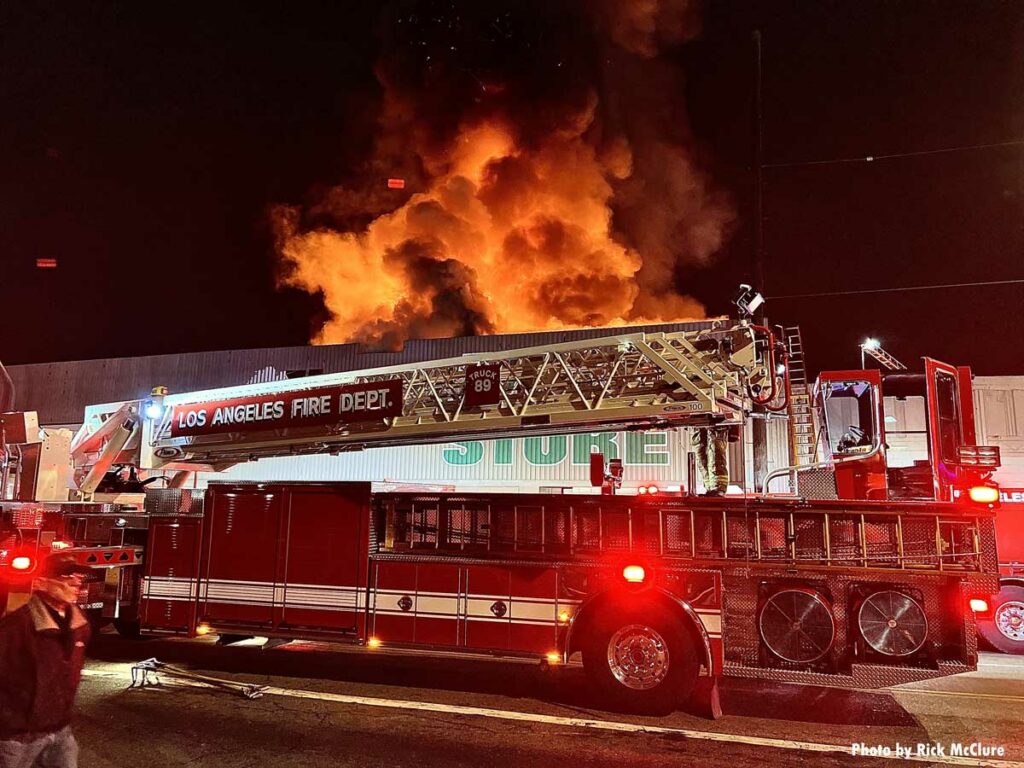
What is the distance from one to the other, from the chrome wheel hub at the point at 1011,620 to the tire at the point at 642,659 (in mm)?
7064

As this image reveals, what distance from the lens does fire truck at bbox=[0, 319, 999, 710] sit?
7.12 m

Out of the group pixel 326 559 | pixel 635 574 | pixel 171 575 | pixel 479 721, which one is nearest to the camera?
pixel 479 721

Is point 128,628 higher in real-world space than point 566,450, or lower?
lower

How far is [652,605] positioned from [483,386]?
295cm

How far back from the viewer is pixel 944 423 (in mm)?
8867

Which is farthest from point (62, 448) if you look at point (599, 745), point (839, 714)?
point (839, 714)

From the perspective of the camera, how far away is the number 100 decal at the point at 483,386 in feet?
26.9

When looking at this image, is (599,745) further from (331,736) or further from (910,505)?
(910,505)

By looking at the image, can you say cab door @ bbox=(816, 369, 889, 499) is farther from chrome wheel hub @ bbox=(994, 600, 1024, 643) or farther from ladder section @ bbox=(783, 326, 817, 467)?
chrome wheel hub @ bbox=(994, 600, 1024, 643)

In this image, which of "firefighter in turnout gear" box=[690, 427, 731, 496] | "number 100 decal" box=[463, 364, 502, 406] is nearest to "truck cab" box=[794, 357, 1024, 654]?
"firefighter in turnout gear" box=[690, 427, 731, 496]

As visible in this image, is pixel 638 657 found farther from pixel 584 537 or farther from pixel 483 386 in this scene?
pixel 483 386

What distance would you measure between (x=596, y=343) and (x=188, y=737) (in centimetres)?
529

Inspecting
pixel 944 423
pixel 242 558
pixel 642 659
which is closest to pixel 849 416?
pixel 944 423

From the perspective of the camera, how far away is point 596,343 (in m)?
7.77
